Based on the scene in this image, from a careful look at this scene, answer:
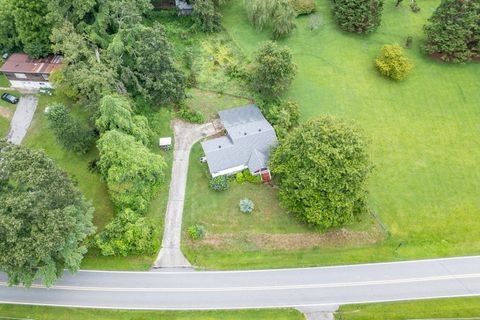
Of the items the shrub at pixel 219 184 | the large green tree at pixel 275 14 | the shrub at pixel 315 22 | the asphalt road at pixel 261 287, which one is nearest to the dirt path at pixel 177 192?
the asphalt road at pixel 261 287

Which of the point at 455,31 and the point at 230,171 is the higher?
the point at 455,31

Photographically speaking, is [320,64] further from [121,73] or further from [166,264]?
[166,264]

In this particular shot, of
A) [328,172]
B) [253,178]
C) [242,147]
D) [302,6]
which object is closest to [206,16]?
[302,6]

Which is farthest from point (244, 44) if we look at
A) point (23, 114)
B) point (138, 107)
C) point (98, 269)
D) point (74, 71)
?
point (98, 269)

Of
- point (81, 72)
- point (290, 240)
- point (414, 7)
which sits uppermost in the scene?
point (81, 72)

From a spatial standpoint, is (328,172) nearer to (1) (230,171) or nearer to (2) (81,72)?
(1) (230,171)

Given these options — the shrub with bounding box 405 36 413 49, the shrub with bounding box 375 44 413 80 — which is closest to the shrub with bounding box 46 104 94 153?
the shrub with bounding box 375 44 413 80

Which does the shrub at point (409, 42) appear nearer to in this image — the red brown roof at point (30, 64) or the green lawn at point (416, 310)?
the green lawn at point (416, 310)

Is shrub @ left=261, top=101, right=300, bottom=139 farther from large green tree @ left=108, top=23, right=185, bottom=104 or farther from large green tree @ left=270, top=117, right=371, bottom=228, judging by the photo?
large green tree @ left=108, top=23, right=185, bottom=104
